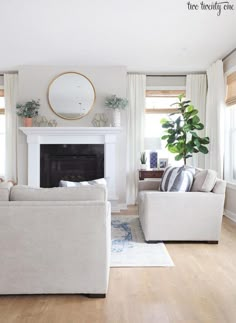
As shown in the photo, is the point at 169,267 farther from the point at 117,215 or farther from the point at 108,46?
the point at 108,46

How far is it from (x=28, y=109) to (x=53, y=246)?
4180 millimetres

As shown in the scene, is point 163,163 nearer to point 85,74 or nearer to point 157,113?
point 157,113

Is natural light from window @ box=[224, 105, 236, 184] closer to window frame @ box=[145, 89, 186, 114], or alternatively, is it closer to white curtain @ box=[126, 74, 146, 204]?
window frame @ box=[145, 89, 186, 114]

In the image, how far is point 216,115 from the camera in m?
6.01

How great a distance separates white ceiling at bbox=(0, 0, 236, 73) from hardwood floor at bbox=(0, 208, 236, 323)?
2751mm

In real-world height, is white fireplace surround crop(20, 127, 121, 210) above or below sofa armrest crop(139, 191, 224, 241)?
above

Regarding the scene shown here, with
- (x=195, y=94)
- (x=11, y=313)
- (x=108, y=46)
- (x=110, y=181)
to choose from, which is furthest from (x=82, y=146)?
(x=11, y=313)

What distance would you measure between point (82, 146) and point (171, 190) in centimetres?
258

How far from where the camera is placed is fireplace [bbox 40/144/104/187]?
21.0 ft

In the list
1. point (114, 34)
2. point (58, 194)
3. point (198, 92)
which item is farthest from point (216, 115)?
point (58, 194)

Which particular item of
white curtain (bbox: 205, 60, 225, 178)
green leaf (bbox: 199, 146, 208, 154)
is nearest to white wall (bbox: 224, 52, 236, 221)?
white curtain (bbox: 205, 60, 225, 178)

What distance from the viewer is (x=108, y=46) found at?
5281mm

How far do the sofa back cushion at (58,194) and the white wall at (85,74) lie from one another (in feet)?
12.8

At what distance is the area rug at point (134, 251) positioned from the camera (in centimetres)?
337
